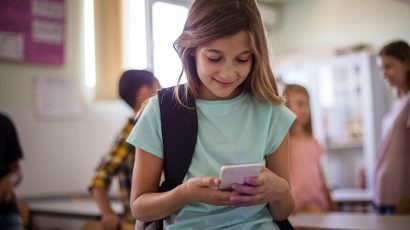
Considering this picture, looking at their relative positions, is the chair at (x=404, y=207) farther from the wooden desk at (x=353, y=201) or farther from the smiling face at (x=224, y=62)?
the wooden desk at (x=353, y=201)

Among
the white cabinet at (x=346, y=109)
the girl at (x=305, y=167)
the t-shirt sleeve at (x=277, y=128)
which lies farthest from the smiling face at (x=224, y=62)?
the white cabinet at (x=346, y=109)

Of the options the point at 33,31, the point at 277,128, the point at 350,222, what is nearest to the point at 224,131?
the point at 277,128

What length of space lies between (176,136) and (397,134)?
193 centimetres

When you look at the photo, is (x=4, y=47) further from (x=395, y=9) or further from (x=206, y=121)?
(x=395, y=9)

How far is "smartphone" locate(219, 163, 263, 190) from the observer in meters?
1.02

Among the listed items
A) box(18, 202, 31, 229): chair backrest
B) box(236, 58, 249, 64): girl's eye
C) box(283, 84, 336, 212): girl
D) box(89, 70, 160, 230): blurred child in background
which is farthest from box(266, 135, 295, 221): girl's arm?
box(18, 202, 31, 229): chair backrest

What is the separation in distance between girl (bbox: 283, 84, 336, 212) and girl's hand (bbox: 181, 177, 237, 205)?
1506mm

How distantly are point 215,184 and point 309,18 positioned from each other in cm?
542

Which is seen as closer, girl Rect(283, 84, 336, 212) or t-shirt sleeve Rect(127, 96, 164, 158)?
t-shirt sleeve Rect(127, 96, 164, 158)

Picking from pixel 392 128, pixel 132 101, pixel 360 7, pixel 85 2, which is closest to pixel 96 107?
pixel 85 2

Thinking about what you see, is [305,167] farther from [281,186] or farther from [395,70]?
[281,186]

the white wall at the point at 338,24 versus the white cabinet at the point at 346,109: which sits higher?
the white wall at the point at 338,24

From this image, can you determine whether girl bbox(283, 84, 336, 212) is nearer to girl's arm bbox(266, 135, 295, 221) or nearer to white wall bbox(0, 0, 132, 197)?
girl's arm bbox(266, 135, 295, 221)

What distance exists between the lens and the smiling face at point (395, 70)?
2.71 m
